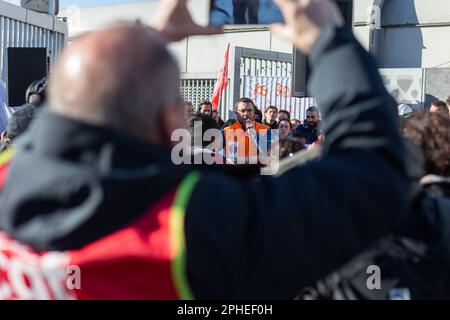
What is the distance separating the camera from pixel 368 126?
3.73 ft

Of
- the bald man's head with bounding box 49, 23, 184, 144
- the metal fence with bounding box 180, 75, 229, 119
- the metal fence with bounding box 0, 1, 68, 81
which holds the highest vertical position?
the metal fence with bounding box 0, 1, 68, 81

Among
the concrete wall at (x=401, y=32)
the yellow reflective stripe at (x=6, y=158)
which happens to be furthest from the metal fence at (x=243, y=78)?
the yellow reflective stripe at (x=6, y=158)

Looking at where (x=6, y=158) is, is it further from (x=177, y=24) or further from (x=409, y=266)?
A: (x=409, y=266)

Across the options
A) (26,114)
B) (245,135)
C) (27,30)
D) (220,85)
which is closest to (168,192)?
(26,114)

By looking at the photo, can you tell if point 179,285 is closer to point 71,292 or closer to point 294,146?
point 71,292

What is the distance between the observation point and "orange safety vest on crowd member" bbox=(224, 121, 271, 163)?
672 centimetres

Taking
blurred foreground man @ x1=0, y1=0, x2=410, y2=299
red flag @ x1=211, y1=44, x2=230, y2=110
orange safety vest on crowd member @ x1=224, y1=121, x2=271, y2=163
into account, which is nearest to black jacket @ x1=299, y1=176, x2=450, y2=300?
blurred foreground man @ x1=0, y1=0, x2=410, y2=299

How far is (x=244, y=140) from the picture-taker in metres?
7.16

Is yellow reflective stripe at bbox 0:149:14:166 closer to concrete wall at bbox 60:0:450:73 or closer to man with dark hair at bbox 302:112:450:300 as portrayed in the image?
man with dark hair at bbox 302:112:450:300

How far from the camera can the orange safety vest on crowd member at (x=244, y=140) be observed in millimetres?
6721

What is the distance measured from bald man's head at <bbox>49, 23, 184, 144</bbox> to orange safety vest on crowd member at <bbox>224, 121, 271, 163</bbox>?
17.4ft

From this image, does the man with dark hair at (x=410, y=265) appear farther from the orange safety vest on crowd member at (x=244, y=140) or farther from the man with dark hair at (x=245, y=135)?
the orange safety vest on crowd member at (x=244, y=140)

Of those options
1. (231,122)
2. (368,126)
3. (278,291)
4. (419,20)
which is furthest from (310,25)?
(419,20)
